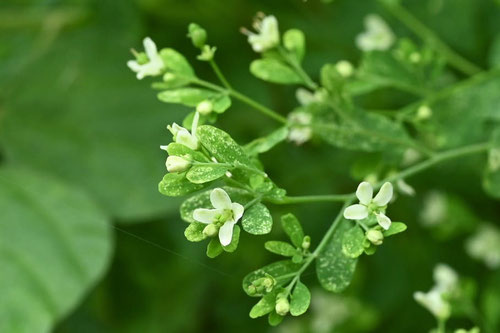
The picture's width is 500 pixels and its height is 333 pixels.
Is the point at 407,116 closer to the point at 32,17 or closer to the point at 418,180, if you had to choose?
the point at 418,180

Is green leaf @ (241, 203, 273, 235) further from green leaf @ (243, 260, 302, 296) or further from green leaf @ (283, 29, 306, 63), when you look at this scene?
green leaf @ (283, 29, 306, 63)

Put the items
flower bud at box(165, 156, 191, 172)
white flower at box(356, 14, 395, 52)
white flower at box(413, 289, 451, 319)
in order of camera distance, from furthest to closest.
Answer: white flower at box(356, 14, 395, 52)
white flower at box(413, 289, 451, 319)
flower bud at box(165, 156, 191, 172)

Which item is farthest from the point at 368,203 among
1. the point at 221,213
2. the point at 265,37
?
the point at 265,37

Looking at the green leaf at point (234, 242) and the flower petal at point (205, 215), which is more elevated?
the flower petal at point (205, 215)

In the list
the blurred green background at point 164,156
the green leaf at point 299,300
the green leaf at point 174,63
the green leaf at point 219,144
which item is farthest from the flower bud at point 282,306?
the blurred green background at point 164,156

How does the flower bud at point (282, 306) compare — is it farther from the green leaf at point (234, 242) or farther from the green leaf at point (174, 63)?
the green leaf at point (174, 63)

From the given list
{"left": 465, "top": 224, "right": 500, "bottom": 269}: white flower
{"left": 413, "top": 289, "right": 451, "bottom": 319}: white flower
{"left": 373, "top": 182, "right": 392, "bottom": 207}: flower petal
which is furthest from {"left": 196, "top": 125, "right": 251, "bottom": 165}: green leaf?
{"left": 465, "top": 224, "right": 500, "bottom": 269}: white flower

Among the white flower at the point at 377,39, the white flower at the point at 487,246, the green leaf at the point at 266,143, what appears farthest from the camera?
the white flower at the point at 487,246
